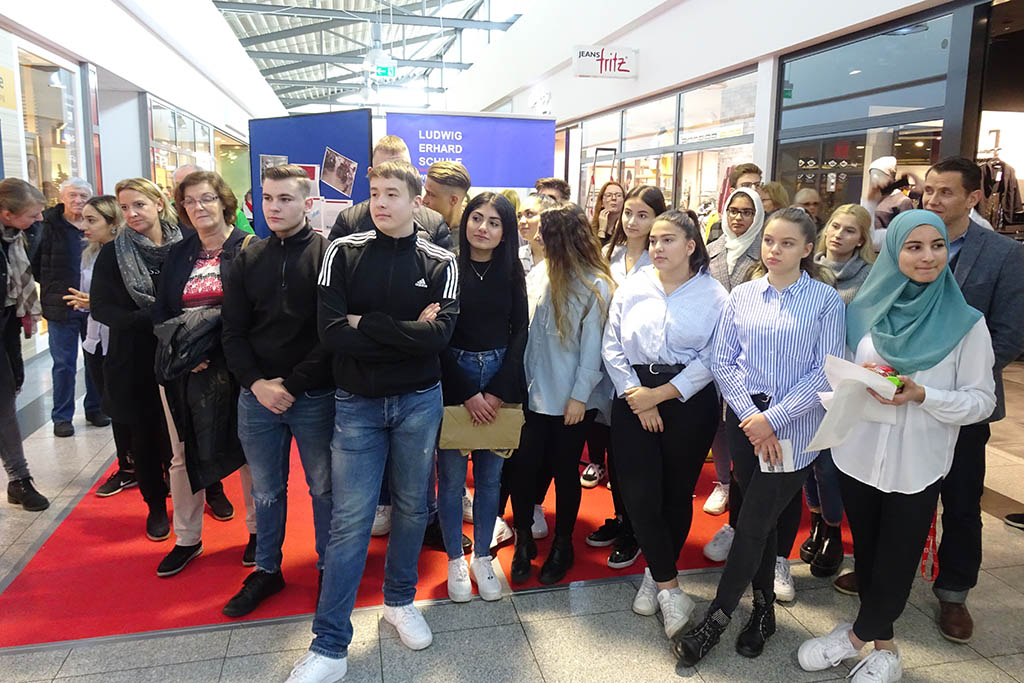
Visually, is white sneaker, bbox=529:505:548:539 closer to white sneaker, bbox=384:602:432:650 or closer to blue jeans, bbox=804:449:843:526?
white sneaker, bbox=384:602:432:650

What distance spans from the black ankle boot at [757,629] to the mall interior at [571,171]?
0.04m

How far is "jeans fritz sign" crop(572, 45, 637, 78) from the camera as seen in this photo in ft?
28.1

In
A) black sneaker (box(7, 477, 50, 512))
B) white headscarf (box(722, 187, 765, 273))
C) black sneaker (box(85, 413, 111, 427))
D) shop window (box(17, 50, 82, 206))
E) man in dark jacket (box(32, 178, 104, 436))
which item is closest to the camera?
white headscarf (box(722, 187, 765, 273))

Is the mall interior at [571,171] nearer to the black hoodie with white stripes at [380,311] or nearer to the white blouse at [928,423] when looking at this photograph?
the white blouse at [928,423]

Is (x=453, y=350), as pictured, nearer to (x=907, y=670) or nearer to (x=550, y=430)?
(x=550, y=430)

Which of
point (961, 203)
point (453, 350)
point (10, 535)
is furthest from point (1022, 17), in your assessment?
point (10, 535)

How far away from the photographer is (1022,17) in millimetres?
6531

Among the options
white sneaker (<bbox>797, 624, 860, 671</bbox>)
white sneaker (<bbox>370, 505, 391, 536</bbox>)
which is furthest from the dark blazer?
white sneaker (<bbox>370, 505, 391, 536</bbox>)

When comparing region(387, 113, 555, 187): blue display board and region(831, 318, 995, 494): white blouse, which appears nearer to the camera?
region(831, 318, 995, 494): white blouse

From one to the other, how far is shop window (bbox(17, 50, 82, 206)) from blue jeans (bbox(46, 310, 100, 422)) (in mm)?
2339

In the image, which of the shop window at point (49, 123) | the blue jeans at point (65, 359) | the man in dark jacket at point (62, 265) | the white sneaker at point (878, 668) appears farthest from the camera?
the shop window at point (49, 123)

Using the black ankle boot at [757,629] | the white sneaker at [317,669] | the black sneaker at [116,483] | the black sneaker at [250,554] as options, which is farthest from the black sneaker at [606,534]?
the black sneaker at [116,483]

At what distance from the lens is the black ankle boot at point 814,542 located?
10.0ft

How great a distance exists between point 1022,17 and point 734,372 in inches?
262
